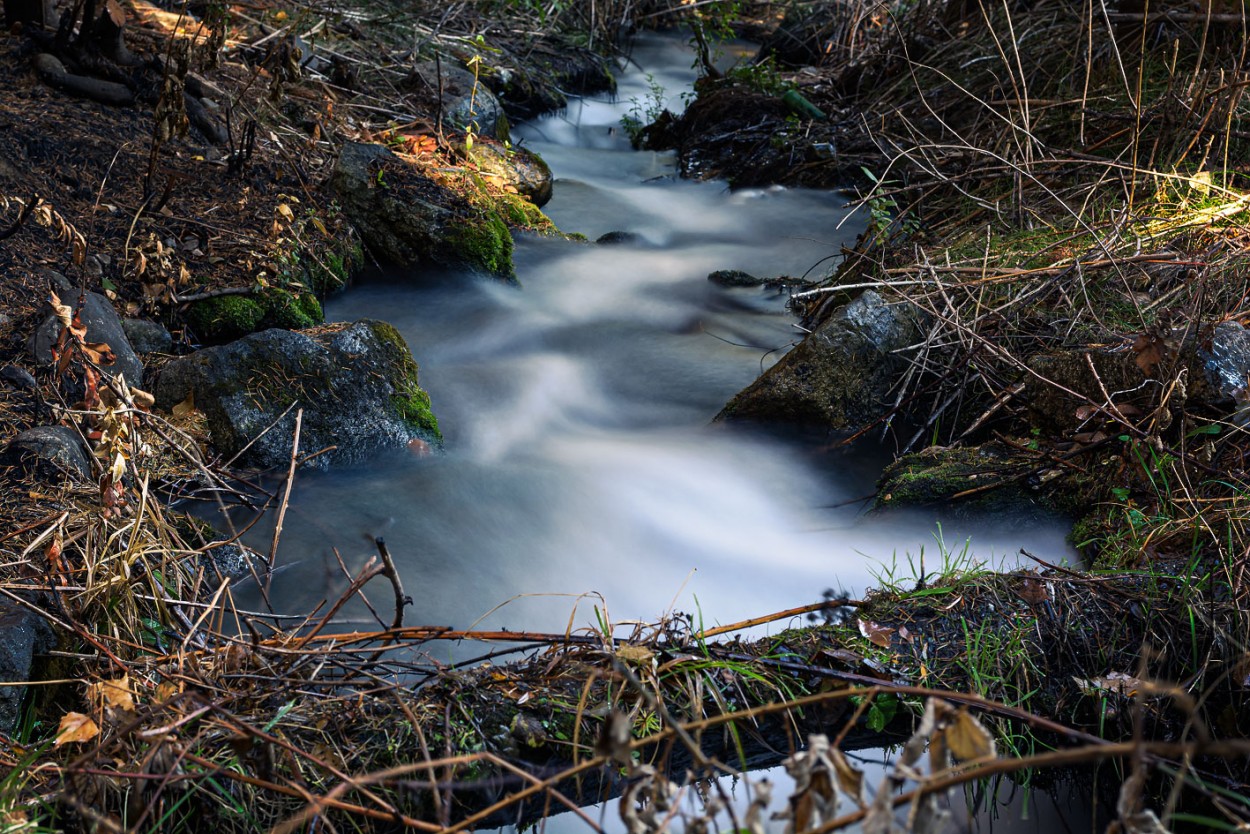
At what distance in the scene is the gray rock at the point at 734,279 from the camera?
5.91 m

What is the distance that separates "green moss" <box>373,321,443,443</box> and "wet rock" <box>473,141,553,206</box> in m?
2.31

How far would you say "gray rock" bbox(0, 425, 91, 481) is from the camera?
3035mm

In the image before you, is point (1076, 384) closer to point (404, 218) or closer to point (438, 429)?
point (438, 429)

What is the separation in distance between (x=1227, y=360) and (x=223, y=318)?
4.00 m

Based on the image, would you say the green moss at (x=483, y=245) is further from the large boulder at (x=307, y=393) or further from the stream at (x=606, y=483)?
the large boulder at (x=307, y=393)

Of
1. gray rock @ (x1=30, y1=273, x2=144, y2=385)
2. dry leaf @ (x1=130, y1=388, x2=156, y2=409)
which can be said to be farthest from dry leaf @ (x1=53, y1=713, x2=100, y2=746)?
gray rock @ (x1=30, y1=273, x2=144, y2=385)

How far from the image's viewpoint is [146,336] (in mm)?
4016

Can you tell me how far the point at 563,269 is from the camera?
5910mm

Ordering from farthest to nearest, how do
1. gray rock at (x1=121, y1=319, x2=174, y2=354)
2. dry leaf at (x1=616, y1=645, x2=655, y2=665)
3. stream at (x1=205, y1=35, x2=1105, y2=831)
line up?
1. gray rock at (x1=121, y1=319, x2=174, y2=354)
2. stream at (x1=205, y1=35, x2=1105, y2=831)
3. dry leaf at (x1=616, y1=645, x2=655, y2=665)

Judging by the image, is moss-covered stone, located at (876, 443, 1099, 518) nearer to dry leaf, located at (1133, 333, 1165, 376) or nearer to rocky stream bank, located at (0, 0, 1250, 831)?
rocky stream bank, located at (0, 0, 1250, 831)

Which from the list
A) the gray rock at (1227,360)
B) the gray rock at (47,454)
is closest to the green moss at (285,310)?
the gray rock at (47,454)

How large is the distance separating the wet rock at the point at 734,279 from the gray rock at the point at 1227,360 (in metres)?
2.87

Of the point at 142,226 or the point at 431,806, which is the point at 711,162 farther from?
the point at 431,806

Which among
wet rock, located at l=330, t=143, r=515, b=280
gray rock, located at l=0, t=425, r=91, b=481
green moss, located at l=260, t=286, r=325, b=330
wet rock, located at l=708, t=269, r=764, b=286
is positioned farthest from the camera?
wet rock, located at l=708, t=269, r=764, b=286
